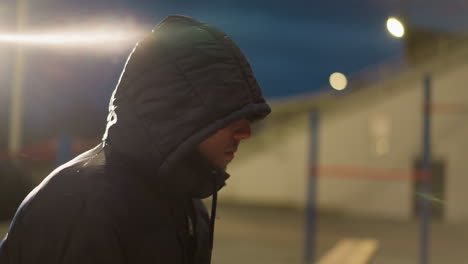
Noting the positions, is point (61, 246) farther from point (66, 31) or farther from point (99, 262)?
point (66, 31)

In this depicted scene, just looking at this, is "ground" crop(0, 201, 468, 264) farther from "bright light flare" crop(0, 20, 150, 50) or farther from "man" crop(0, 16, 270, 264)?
"man" crop(0, 16, 270, 264)

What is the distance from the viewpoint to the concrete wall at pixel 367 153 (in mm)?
10047

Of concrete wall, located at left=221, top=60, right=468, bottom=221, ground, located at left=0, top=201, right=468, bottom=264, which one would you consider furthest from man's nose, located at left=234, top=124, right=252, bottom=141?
concrete wall, located at left=221, top=60, right=468, bottom=221

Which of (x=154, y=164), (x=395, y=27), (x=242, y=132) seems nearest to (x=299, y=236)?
(x=395, y=27)

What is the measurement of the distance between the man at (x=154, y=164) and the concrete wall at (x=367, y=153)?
8.79 metres

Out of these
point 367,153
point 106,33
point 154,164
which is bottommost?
point 154,164

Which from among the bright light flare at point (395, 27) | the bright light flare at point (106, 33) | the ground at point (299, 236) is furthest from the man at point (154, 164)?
the ground at point (299, 236)

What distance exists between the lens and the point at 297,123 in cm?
1189

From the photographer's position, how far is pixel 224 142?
3.54 ft

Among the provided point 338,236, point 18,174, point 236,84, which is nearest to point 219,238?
point 338,236

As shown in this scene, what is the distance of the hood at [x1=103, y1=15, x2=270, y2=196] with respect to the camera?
97 centimetres

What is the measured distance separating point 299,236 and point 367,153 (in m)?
3.14

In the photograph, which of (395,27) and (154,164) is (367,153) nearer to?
(395,27)

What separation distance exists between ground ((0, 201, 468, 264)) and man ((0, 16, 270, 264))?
5.38 m
